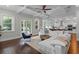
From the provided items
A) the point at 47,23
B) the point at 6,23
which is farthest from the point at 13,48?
the point at 47,23

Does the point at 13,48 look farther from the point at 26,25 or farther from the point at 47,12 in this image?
the point at 47,12

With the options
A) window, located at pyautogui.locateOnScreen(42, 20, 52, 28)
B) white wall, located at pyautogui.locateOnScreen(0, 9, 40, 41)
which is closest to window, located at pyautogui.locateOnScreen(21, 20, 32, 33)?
white wall, located at pyautogui.locateOnScreen(0, 9, 40, 41)

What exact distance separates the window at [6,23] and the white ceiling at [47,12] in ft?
0.72

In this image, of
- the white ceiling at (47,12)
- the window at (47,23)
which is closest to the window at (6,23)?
the white ceiling at (47,12)

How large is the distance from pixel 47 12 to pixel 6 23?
93 cm

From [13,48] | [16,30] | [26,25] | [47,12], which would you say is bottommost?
[13,48]

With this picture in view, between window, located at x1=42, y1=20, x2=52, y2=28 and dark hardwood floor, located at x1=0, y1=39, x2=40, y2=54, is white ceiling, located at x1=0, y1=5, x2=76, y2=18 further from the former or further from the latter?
dark hardwood floor, located at x1=0, y1=39, x2=40, y2=54

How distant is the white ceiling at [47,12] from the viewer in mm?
3555

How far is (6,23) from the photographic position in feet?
Result: 11.8

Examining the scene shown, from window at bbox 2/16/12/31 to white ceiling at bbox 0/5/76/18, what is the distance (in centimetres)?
22
